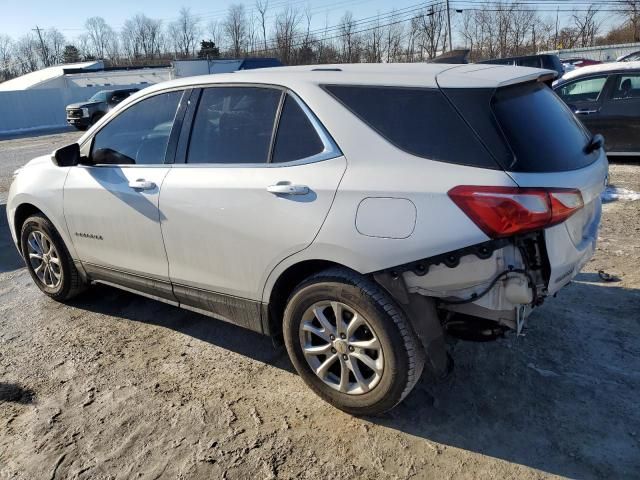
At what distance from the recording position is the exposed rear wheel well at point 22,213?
15.0 feet

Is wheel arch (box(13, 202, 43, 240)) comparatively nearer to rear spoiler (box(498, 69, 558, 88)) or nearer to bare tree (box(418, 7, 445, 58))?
rear spoiler (box(498, 69, 558, 88))

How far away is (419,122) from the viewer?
266 cm

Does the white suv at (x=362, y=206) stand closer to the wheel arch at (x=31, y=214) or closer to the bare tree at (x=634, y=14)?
the wheel arch at (x=31, y=214)

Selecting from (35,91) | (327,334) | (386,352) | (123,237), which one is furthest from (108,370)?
(35,91)

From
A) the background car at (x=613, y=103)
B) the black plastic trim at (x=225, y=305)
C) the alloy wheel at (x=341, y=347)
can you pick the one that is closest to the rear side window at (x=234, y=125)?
the black plastic trim at (x=225, y=305)

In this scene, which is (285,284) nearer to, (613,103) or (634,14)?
(613,103)

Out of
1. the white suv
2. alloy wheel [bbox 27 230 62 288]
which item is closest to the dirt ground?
the white suv

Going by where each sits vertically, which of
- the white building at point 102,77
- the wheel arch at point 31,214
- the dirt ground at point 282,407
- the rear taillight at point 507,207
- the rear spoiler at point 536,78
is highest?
the white building at point 102,77

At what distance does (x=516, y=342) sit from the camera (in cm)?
362

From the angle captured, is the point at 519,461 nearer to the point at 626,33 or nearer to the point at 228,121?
the point at 228,121

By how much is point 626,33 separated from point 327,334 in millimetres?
69155

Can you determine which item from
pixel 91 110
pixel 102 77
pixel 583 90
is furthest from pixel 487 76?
pixel 102 77

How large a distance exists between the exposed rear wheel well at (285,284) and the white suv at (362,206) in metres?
0.01

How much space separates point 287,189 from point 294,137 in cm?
33
